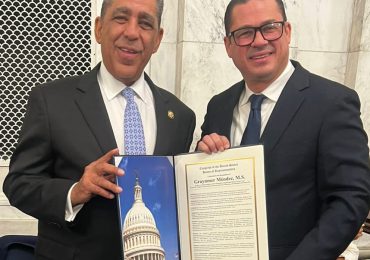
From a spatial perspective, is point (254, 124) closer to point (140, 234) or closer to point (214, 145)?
point (214, 145)

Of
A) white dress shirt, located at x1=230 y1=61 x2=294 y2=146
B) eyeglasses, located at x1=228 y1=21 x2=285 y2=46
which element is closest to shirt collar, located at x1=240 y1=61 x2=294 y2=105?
white dress shirt, located at x1=230 y1=61 x2=294 y2=146

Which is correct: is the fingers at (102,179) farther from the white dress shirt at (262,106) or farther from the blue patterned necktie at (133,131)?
the white dress shirt at (262,106)

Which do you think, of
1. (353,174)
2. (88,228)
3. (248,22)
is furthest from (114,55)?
(353,174)

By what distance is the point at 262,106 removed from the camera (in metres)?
1.62

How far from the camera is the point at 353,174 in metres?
1.37

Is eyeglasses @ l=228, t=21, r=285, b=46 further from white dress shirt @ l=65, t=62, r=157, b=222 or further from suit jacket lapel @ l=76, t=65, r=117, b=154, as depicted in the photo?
suit jacket lapel @ l=76, t=65, r=117, b=154

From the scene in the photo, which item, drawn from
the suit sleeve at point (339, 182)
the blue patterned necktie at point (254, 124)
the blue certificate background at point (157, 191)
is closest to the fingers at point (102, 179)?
the blue certificate background at point (157, 191)

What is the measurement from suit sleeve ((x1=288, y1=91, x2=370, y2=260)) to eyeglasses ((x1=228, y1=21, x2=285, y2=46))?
343mm

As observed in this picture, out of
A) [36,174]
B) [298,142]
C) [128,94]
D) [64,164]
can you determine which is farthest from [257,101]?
[36,174]

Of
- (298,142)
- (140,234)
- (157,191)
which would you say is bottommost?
(140,234)

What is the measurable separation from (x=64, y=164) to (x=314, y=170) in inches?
36.5

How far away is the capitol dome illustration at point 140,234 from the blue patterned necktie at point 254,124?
0.46 meters

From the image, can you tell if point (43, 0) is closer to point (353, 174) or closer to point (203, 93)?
point (203, 93)

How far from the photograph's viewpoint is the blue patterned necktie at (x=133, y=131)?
158cm
